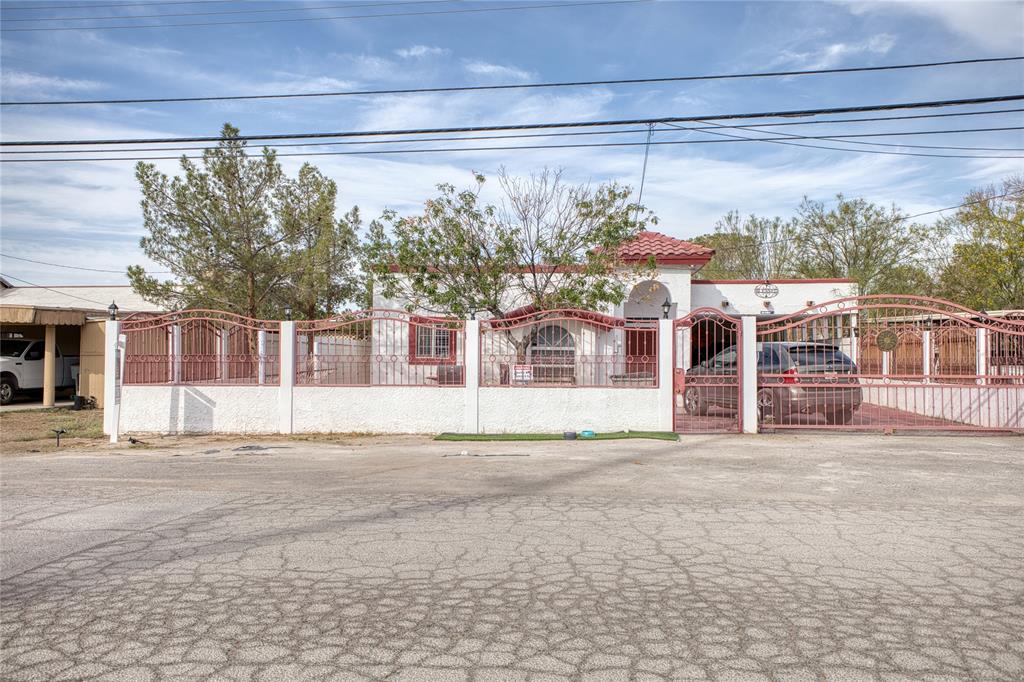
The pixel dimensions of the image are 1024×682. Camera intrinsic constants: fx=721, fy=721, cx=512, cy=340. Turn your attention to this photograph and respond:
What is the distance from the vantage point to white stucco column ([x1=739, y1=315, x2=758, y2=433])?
1334 cm

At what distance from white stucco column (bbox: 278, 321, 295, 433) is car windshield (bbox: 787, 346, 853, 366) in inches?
373

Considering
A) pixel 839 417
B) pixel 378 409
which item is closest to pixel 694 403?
pixel 839 417

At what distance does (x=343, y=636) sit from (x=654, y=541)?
2.88m

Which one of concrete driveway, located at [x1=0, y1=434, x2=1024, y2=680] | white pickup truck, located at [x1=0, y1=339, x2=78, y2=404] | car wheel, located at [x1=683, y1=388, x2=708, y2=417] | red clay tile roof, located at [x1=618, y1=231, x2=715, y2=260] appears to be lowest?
concrete driveway, located at [x1=0, y1=434, x2=1024, y2=680]

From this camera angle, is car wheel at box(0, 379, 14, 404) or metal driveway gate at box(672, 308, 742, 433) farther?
car wheel at box(0, 379, 14, 404)

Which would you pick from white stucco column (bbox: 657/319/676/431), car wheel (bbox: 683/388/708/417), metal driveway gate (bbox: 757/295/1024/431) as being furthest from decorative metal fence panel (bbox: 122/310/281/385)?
metal driveway gate (bbox: 757/295/1024/431)

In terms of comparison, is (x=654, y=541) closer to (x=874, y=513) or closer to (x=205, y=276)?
(x=874, y=513)

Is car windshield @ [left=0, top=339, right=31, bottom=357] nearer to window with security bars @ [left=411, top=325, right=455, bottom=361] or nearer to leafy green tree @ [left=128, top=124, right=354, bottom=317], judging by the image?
leafy green tree @ [left=128, top=124, right=354, bottom=317]

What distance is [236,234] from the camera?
2114 cm

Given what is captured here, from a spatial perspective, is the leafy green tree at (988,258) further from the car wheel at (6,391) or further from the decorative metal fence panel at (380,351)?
the car wheel at (6,391)

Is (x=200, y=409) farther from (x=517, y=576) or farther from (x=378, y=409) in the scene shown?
(x=517, y=576)

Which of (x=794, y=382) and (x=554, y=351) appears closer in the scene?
(x=794, y=382)

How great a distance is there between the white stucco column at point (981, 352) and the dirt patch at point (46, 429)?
1659 cm

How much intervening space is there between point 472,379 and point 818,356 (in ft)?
21.3
